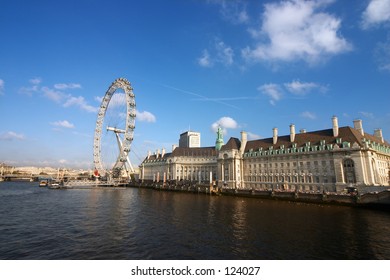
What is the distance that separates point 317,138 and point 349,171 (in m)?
15.7

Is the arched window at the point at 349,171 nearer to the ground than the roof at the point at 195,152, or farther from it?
nearer to the ground

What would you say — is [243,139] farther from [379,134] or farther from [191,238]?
[191,238]

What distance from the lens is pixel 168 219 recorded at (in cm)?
3659

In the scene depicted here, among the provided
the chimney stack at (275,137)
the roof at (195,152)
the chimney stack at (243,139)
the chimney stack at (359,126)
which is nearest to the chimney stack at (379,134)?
the chimney stack at (359,126)

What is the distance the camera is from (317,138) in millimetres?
82000

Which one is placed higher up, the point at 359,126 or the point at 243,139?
the point at 243,139

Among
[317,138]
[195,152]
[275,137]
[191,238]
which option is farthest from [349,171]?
[195,152]

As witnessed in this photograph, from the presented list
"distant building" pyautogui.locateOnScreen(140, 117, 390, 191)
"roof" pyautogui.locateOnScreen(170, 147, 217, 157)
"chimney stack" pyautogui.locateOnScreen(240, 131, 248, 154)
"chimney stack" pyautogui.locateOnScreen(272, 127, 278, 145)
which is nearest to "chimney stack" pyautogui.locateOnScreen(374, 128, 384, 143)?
"distant building" pyautogui.locateOnScreen(140, 117, 390, 191)

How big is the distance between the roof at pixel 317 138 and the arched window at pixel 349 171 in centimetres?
609

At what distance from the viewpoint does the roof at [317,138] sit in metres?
73.0

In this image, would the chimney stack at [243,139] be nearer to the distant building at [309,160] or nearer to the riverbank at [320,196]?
the distant building at [309,160]

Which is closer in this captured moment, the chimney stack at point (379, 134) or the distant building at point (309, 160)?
the distant building at point (309, 160)

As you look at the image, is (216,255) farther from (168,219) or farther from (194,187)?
(194,187)

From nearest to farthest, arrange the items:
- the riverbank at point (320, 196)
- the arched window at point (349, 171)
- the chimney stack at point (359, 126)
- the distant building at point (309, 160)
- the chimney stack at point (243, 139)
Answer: the riverbank at point (320, 196) → the arched window at point (349, 171) → the distant building at point (309, 160) → the chimney stack at point (359, 126) → the chimney stack at point (243, 139)
